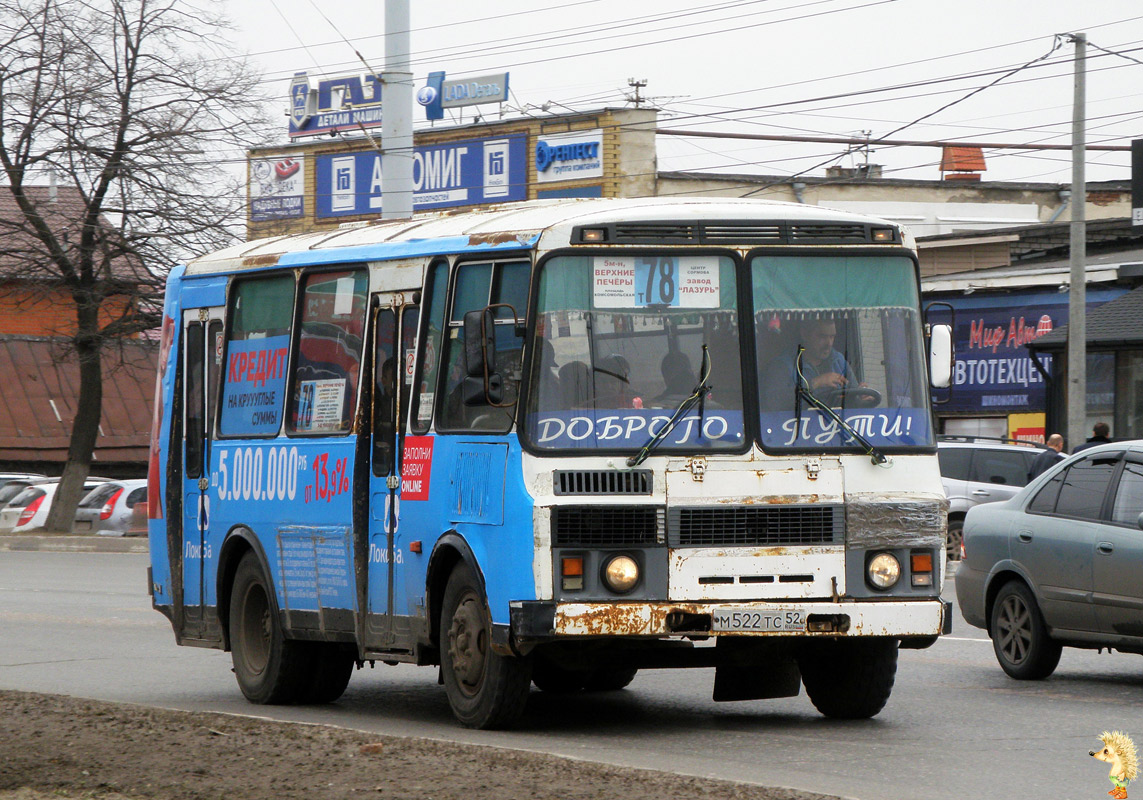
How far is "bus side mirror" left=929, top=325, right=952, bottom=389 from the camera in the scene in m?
9.58

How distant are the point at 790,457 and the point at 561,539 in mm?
1267

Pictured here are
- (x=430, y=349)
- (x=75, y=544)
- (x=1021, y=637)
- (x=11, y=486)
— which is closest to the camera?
(x=430, y=349)

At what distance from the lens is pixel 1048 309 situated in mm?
34188

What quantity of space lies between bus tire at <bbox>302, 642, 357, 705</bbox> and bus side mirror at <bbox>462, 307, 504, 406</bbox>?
9.85ft

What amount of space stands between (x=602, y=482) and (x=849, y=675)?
80.9 inches

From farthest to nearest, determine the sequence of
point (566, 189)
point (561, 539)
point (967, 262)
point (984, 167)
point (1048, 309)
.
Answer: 1. point (984, 167)
2. point (566, 189)
3. point (967, 262)
4. point (1048, 309)
5. point (561, 539)

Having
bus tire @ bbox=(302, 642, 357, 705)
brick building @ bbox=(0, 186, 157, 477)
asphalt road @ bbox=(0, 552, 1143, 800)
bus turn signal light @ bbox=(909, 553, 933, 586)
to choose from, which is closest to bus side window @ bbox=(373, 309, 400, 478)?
asphalt road @ bbox=(0, 552, 1143, 800)

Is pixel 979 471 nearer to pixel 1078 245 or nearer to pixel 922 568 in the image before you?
pixel 1078 245

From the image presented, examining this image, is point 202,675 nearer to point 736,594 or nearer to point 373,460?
point 373,460

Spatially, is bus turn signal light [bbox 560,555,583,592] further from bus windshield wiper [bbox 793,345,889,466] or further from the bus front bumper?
bus windshield wiper [bbox 793,345,889,466]

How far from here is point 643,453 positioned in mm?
8789

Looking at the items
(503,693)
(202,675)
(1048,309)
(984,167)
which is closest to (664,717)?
(503,693)

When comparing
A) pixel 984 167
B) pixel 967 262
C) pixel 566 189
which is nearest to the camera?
pixel 967 262

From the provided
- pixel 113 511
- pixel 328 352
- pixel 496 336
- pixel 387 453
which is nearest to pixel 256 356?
pixel 328 352
